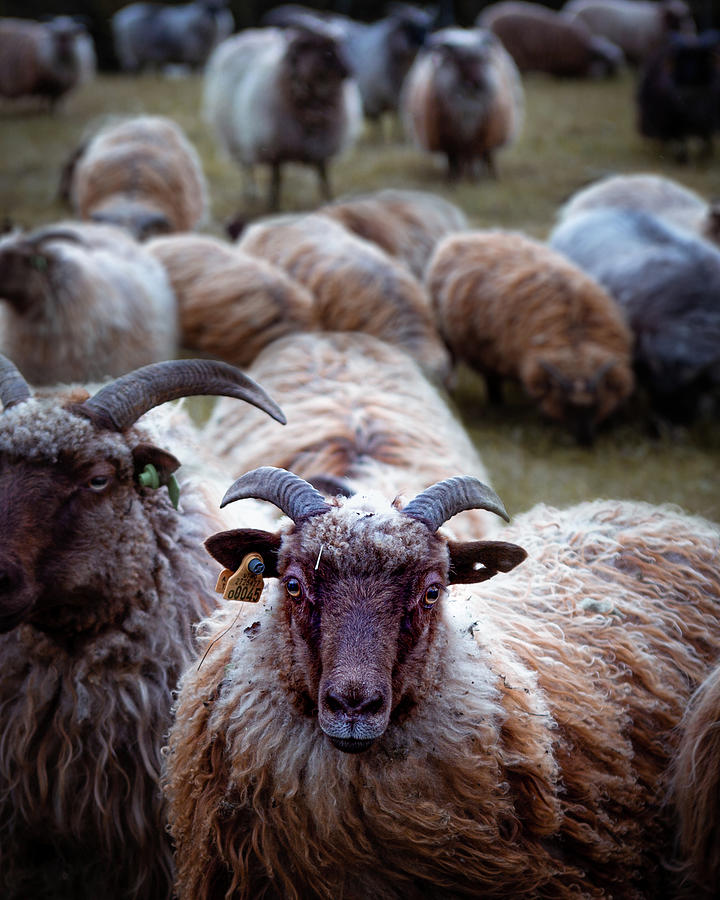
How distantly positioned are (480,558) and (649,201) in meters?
8.67

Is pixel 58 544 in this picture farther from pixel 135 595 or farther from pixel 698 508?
pixel 698 508

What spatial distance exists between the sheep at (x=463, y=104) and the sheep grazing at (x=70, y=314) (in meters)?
7.42

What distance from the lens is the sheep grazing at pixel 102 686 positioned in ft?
10.1

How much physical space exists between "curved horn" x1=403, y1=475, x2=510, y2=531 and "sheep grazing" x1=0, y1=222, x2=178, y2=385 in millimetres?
4441

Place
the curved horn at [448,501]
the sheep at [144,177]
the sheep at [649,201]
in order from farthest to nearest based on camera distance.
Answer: the sheep at [144,177] < the sheep at [649,201] < the curved horn at [448,501]

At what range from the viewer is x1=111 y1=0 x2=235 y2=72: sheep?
69.7 feet

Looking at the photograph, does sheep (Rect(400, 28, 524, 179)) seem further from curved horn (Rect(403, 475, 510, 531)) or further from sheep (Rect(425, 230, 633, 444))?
curved horn (Rect(403, 475, 510, 531))

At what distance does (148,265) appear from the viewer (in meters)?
7.55

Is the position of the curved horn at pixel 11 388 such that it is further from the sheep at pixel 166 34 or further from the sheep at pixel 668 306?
the sheep at pixel 166 34

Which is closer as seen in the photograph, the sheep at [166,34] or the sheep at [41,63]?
the sheep at [41,63]

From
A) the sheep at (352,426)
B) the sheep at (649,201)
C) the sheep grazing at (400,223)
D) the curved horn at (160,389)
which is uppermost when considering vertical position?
the curved horn at (160,389)

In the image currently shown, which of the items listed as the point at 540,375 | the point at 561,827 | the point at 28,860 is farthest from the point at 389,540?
the point at 540,375

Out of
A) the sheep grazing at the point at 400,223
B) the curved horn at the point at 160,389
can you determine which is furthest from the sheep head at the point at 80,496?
the sheep grazing at the point at 400,223

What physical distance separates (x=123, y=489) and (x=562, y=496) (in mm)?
3706
